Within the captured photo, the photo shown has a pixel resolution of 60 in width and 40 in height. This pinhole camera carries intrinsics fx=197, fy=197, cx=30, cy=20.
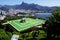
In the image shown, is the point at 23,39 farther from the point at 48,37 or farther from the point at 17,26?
the point at 17,26

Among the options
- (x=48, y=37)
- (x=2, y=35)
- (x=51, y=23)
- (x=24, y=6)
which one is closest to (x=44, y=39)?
(x=48, y=37)

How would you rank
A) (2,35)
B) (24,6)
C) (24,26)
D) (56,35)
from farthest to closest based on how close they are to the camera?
(24,6), (24,26), (56,35), (2,35)

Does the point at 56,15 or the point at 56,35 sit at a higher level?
the point at 56,15

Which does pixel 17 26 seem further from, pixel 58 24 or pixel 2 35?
pixel 2 35

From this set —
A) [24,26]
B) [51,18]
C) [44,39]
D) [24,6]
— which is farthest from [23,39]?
[24,6]

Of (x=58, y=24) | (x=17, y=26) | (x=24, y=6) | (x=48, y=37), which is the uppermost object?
(x=58, y=24)

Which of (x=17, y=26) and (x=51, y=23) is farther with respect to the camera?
(x=17, y=26)

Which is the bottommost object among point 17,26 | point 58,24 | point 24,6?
point 24,6

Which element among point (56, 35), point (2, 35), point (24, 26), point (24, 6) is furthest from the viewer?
point (24, 6)

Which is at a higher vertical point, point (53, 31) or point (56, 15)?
point (56, 15)
